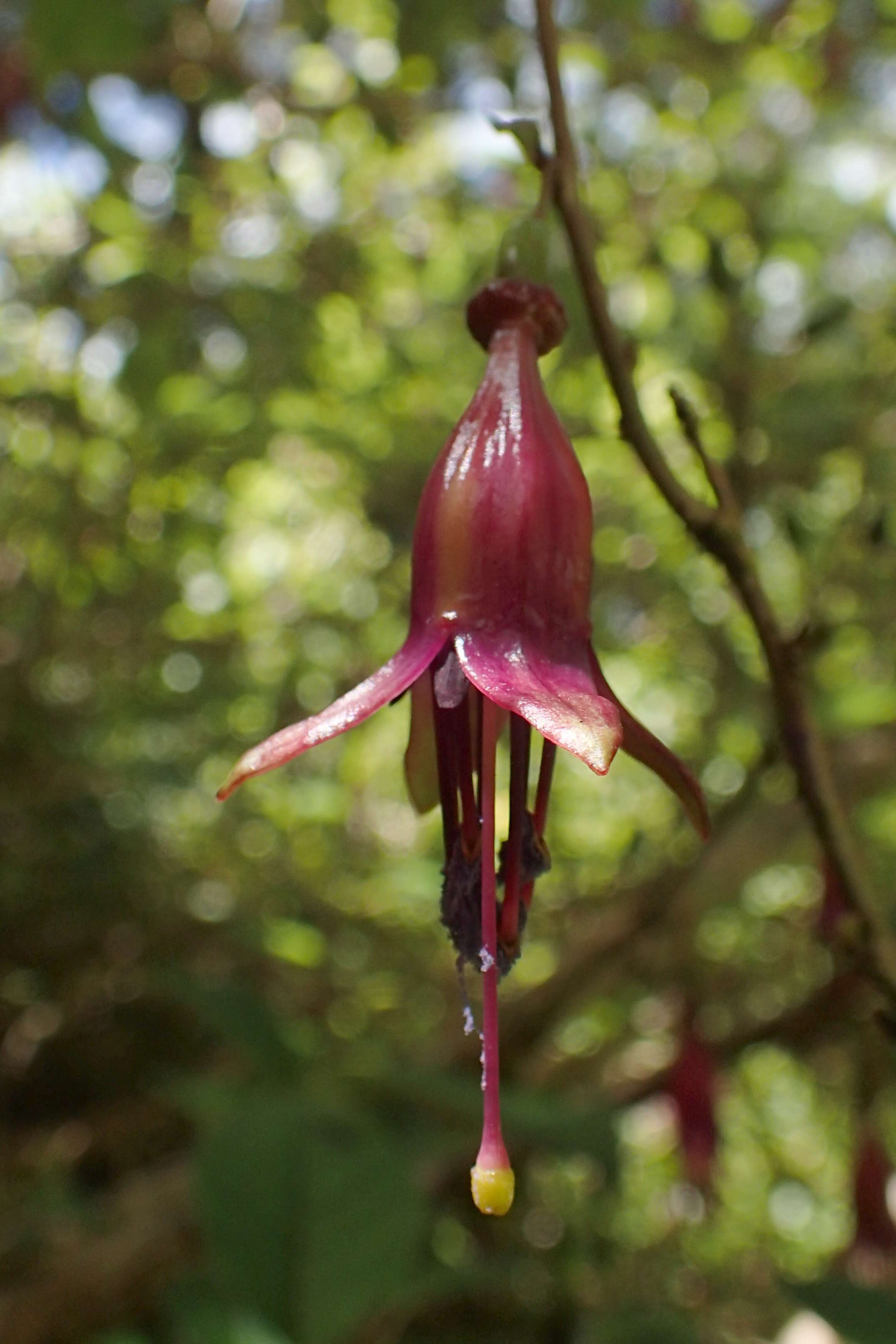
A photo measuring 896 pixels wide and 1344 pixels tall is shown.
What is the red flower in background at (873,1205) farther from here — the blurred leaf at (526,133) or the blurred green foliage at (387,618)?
the blurred leaf at (526,133)

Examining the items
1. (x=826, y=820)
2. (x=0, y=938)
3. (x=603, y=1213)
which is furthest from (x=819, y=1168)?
(x=826, y=820)

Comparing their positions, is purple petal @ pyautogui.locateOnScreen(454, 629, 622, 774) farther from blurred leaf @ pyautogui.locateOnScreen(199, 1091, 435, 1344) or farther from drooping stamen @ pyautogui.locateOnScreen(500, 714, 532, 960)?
blurred leaf @ pyautogui.locateOnScreen(199, 1091, 435, 1344)

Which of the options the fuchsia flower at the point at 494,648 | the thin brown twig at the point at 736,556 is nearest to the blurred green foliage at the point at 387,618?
the thin brown twig at the point at 736,556

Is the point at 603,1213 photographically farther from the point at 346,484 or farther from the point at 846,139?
→ the point at 846,139

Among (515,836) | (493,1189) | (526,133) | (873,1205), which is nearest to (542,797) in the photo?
(515,836)

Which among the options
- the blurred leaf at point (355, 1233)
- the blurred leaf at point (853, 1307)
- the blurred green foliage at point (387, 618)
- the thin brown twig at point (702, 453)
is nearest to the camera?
the thin brown twig at point (702, 453)

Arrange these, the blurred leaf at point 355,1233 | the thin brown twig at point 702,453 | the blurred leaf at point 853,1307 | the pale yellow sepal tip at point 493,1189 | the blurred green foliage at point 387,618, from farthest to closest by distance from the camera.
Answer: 1. the blurred green foliage at point 387,618
2. the blurred leaf at point 355,1233
3. the blurred leaf at point 853,1307
4. the thin brown twig at point 702,453
5. the pale yellow sepal tip at point 493,1189

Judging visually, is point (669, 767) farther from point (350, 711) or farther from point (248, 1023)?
point (248, 1023)

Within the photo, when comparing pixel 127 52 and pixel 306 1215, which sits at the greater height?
pixel 127 52
